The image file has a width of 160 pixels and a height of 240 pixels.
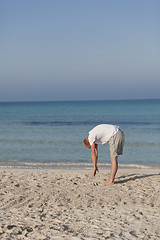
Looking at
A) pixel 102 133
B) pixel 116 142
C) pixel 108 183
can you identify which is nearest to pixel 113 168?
pixel 108 183

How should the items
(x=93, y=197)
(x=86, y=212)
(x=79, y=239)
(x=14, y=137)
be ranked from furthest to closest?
(x=14, y=137), (x=93, y=197), (x=86, y=212), (x=79, y=239)

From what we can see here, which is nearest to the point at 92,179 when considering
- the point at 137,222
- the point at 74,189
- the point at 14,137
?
the point at 74,189

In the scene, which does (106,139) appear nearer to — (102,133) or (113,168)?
(102,133)

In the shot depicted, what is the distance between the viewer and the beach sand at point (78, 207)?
397 cm

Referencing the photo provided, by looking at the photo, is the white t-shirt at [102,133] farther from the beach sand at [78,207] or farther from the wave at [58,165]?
the wave at [58,165]

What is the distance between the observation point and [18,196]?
566cm

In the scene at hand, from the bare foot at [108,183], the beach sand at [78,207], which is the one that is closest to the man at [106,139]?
the bare foot at [108,183]

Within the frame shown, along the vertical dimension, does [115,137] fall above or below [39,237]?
above

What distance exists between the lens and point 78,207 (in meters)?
5.11

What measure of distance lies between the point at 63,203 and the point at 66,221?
958 millimetres

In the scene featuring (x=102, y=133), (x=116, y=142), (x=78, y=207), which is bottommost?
(x=78, y=207)

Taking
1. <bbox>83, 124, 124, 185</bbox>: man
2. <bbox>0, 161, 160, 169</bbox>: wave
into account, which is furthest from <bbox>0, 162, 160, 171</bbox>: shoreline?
<bbox>83, 124, 124, 185</bbox>: man

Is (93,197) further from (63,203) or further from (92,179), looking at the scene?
(92,179)

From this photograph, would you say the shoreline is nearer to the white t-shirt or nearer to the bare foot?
the bare foot
